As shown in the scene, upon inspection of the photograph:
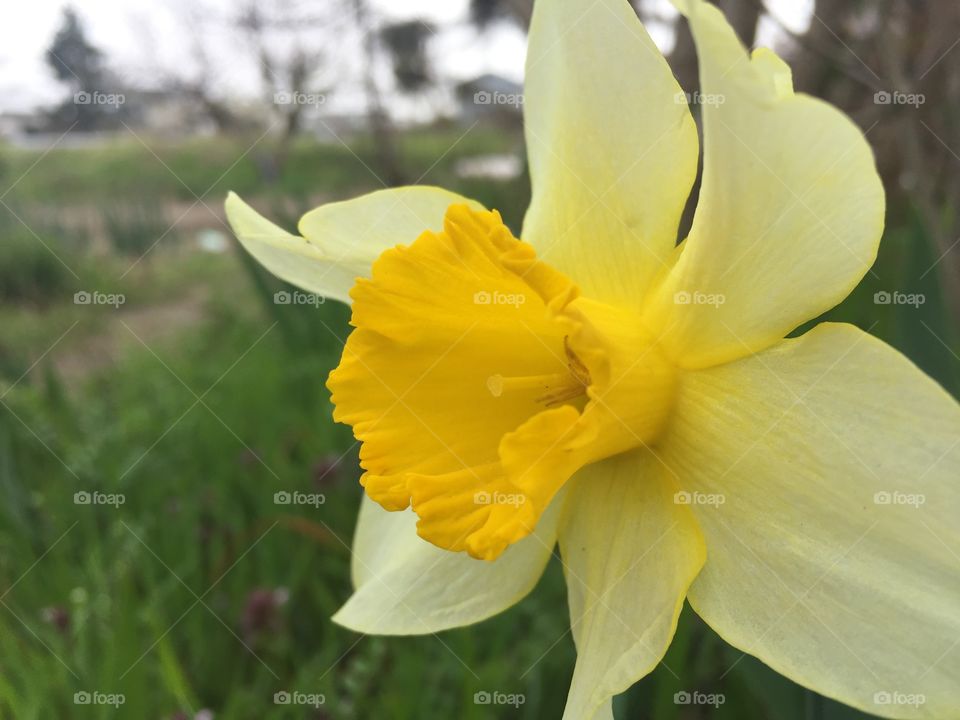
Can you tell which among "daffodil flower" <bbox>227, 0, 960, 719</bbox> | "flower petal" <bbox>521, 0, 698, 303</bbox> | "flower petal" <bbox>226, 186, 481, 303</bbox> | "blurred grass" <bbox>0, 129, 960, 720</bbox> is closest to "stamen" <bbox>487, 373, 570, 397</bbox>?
"daffodil flower" <bbox>227, 0, 960, 719</bbox>

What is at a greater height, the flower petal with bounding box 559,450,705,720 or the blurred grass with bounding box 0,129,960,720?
the flower petal with bounding box 559,450,705,720

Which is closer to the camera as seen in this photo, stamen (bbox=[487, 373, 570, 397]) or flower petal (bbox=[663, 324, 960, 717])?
flower petal (bbox=[663, 324, 960, 717])

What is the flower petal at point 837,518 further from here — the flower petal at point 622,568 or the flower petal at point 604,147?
the flower petal at point 604,147

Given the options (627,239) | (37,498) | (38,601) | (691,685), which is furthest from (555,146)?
(37,498)

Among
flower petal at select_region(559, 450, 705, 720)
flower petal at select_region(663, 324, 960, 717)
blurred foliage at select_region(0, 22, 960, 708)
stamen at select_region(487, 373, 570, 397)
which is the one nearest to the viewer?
flower petal at select_region(663, 324, 960, 717)

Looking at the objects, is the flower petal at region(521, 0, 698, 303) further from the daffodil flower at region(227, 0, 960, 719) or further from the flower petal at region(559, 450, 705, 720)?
the flower petal at region(559, 450, 705, 720)

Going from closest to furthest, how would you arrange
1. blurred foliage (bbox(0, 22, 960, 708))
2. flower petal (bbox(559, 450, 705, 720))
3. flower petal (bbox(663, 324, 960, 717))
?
flower petal (bbox(663, 324, 960, 717))
flower petal (bbox(559, 450, 705, 720))
blurred foliage (bbox(0, 22, 960, 708))

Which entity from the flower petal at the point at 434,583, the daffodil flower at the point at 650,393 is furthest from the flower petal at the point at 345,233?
the flower petal at the point at 434,583

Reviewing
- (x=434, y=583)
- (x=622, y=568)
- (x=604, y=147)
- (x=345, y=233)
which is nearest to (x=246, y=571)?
(x=434, y=583)

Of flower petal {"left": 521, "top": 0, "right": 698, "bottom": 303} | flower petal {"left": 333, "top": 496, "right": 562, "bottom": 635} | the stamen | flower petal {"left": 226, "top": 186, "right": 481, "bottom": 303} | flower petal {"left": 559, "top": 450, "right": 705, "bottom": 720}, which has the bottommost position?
flower petal {"left": 333, "top": 496, "right": 562, "bottom": 635}
